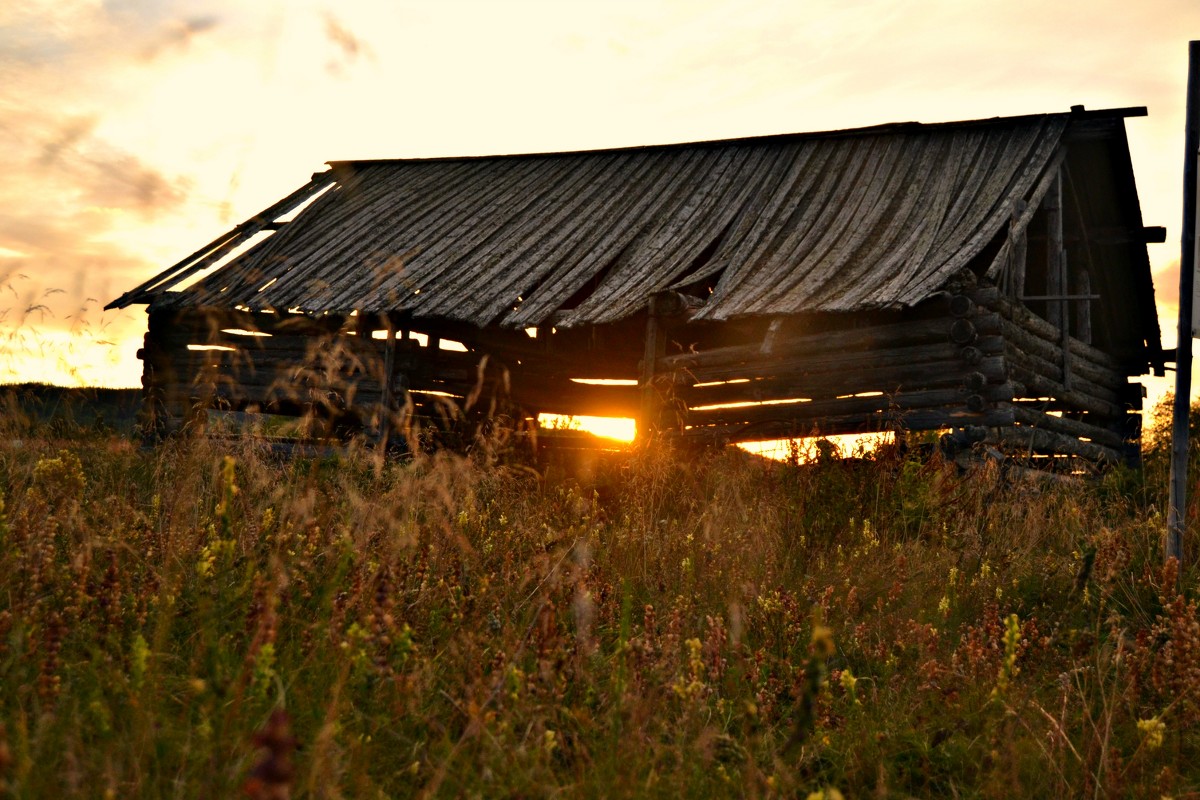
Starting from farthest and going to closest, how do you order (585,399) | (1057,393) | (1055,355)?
(585,399)
(1055,355)
(1057,393)

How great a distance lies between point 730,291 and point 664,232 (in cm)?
212

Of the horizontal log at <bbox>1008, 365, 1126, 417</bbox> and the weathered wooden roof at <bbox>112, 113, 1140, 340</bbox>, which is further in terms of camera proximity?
the weathered wooden roof at <bbox>112, 113, 1140, 340</bbox>

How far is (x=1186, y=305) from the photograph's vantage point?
498 cm

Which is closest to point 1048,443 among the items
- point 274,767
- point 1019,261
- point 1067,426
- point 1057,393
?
point 1057,393

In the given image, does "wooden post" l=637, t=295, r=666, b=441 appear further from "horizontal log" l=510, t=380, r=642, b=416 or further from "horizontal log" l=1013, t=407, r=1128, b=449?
"horizontal log" l=1013, t=407, r=1128, b=449

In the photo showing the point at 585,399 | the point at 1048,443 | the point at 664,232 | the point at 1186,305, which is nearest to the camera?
the point at 1186,305

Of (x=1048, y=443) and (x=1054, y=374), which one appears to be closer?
(x=1048, y=443)

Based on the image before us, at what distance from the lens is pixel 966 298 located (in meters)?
10.0

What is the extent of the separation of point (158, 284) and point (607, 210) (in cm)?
660

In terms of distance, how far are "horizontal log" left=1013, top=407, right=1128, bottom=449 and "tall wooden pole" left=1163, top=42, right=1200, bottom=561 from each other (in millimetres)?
5046

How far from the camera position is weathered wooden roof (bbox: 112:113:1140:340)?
36.6ft

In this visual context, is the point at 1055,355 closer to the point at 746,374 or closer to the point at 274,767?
the point at 746,374

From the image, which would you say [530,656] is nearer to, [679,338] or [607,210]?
[679,338]

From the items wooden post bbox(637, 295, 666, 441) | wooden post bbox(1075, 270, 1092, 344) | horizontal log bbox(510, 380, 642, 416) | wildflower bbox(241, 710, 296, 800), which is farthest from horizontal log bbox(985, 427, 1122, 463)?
wildflower bbox(241, 710, 296, 800)
